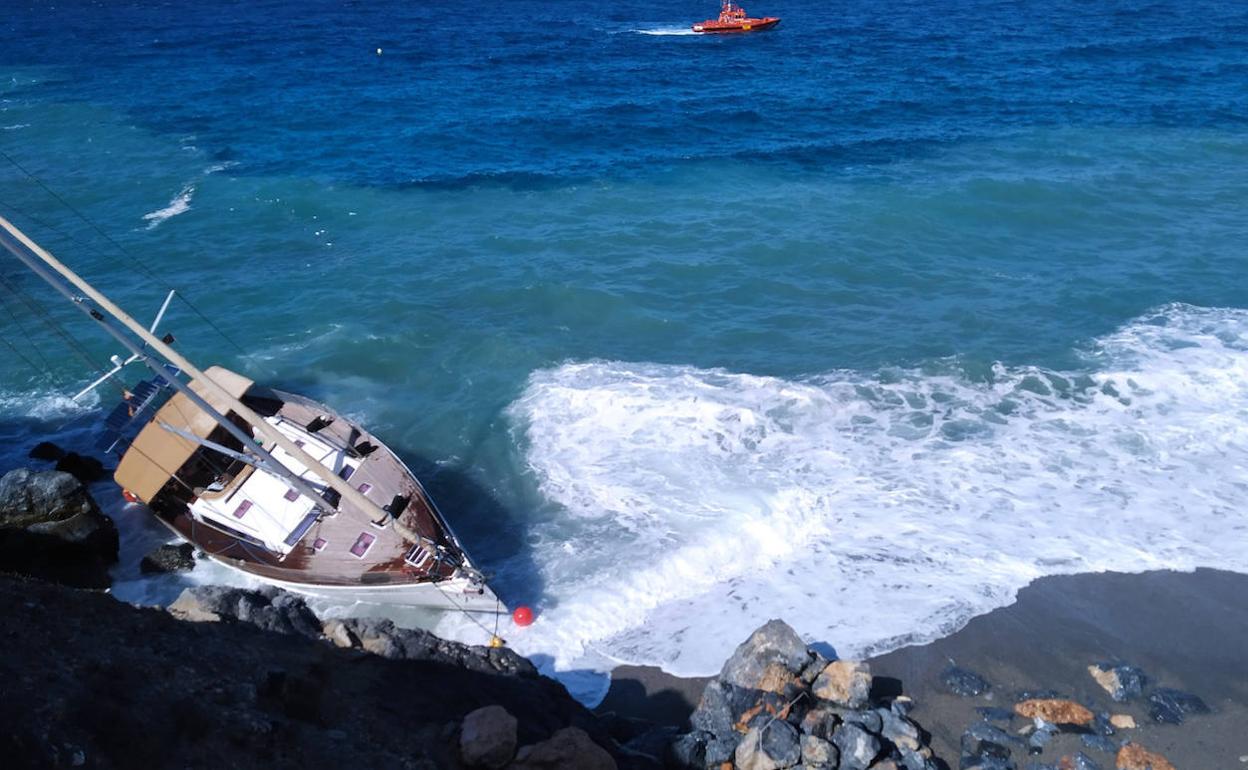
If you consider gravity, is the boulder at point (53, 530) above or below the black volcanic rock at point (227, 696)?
below

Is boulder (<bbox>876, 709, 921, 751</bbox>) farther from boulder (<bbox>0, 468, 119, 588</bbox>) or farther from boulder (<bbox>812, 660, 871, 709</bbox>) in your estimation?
boulder (<bbox>0, 468, 119, 588</bbox>)

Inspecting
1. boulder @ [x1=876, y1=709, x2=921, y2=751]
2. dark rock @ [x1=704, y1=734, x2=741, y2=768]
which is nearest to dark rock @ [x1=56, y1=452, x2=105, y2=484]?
dark rock @ [x1=704, y1=734, x2=741, y2=768]

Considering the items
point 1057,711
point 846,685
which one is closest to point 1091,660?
point 1057,711

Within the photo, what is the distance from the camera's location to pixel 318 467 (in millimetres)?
22250

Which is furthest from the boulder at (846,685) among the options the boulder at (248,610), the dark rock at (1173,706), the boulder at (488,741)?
the boulder at (248,610)

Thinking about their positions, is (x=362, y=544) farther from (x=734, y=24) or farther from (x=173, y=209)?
(x=734, y=24)

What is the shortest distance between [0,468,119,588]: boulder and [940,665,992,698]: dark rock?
822 inches

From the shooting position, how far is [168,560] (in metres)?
24.9

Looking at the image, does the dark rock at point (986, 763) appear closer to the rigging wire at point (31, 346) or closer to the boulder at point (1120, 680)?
the boulder at point (1120, 680)

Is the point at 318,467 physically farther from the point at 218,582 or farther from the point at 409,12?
the point at 409,12

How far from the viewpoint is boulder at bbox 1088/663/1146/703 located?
20031 millimetres

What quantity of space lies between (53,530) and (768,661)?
60.5ft

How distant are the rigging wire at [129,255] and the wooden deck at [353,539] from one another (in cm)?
1192

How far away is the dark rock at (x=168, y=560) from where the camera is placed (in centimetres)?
2488
